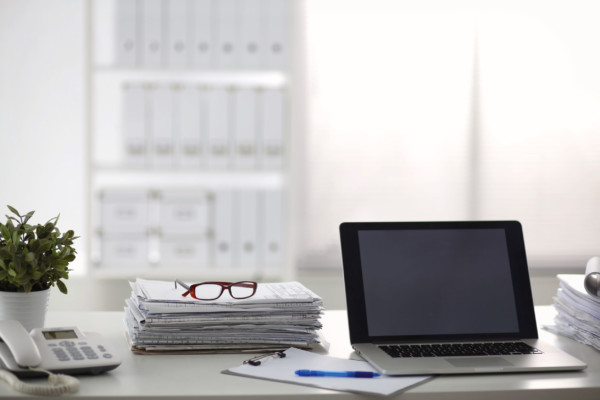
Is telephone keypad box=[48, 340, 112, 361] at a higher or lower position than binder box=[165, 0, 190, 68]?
lower

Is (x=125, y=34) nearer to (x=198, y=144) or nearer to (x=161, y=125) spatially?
(x=161, y=125)

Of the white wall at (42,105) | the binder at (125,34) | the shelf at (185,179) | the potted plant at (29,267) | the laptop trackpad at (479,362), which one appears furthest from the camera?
the white wall at (42,105)

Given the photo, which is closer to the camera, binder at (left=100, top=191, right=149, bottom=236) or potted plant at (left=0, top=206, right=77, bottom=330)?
potted plant at (left=0, top=206, right=77, bottom=330)

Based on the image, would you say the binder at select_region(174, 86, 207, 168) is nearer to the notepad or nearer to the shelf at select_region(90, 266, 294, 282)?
the shelf at select_region(90, 266, 294, 282)

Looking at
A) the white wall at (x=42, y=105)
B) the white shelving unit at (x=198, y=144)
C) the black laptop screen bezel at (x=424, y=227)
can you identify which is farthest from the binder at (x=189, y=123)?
the black laptop screen bezel at (x=424, y=227)

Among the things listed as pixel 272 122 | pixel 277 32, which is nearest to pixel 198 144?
pixel 272 122

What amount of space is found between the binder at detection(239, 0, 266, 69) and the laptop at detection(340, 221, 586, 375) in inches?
73.3

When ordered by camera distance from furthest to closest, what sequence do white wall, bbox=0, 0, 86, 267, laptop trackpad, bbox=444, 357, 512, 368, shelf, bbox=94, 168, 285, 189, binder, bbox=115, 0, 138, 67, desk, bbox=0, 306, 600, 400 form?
1. white wall, bbox=0, 0, 86, 267
2. shelf, bbox=94, 168, 285, 189
3. binder, bbox=115, 0, 138, 67
4. laptop trackpad, bbox=444, 357, 512, 368
5. desk, bbox=0, 306, 600, 400

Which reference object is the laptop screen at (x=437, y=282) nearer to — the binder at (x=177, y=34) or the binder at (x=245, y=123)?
the binder at (x=245, y=123)

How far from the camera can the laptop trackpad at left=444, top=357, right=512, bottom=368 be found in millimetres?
1240

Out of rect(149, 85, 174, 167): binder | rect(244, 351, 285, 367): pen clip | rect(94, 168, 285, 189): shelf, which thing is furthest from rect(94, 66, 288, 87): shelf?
rect(244, 351, 285, 367): pen clip

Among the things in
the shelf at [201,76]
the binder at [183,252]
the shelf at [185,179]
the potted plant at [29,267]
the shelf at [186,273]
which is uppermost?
the shelf at [201,76]

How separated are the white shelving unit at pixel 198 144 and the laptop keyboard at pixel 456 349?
1.83 meters

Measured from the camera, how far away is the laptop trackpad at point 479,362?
1240 mm
